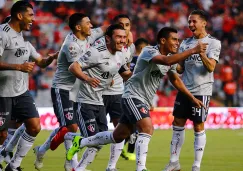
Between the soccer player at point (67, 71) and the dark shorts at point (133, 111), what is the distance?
1.65 meters

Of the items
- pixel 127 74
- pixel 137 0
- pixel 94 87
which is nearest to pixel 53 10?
pixel 137 0

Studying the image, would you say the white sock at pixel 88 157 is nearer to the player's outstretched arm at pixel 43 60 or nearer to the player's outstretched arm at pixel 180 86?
the player's outstretched arm at pixel 180 86

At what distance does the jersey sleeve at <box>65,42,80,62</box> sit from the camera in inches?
470

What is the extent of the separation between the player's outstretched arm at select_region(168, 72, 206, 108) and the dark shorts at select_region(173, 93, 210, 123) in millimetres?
448

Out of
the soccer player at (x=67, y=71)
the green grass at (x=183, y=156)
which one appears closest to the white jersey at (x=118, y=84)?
the soccer player at (x=67, y=71)

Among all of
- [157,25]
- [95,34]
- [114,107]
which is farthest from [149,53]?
[157,25]

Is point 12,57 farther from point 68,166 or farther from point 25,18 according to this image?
point 68,166

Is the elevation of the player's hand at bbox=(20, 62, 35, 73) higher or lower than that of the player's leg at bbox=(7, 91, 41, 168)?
higher

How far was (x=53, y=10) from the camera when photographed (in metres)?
29.2

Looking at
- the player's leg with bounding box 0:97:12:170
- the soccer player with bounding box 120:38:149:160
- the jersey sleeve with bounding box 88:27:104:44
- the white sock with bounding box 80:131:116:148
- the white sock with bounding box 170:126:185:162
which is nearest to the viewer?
the white sock with bounding box 80:131:116:148

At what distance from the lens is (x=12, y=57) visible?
11039 mm

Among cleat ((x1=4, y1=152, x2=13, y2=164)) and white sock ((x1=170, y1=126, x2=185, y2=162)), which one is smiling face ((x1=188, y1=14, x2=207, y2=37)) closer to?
white sock ((x1=170, y1=126, x2=185, y2=162))

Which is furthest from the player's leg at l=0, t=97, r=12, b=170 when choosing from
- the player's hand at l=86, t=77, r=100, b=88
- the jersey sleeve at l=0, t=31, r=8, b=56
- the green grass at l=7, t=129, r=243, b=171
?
the green grass at l=7, t=129, r=243, b=171

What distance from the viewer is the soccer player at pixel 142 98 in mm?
10383
